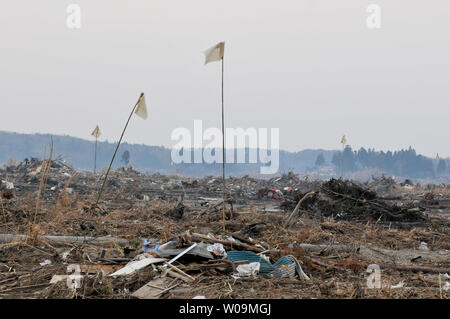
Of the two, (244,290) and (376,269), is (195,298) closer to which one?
(244,290)

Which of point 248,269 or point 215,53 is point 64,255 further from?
point 215,53

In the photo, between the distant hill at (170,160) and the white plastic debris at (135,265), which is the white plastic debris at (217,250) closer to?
the white plastic debris at (135,265)

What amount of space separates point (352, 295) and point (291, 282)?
2.34 feet

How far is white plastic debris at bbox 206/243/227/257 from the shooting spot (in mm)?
4836

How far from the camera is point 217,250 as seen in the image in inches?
193

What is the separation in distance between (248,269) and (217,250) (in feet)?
1.85

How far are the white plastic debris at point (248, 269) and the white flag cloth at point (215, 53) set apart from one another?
11.5 ft

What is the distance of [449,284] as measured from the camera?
4461 millimetres

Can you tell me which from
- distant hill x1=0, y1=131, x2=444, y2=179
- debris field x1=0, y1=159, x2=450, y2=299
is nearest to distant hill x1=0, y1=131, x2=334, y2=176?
distant hill x1=0, y1=131, x2=444, y2=179

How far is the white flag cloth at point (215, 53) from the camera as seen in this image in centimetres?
647

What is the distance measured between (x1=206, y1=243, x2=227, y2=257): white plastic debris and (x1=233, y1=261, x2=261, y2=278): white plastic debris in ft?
1.24

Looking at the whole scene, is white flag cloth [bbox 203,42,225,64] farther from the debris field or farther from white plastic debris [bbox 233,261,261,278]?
white plastic debris [bbox 233,261,261,278]

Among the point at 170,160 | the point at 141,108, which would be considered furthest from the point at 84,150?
the point at 141,108
